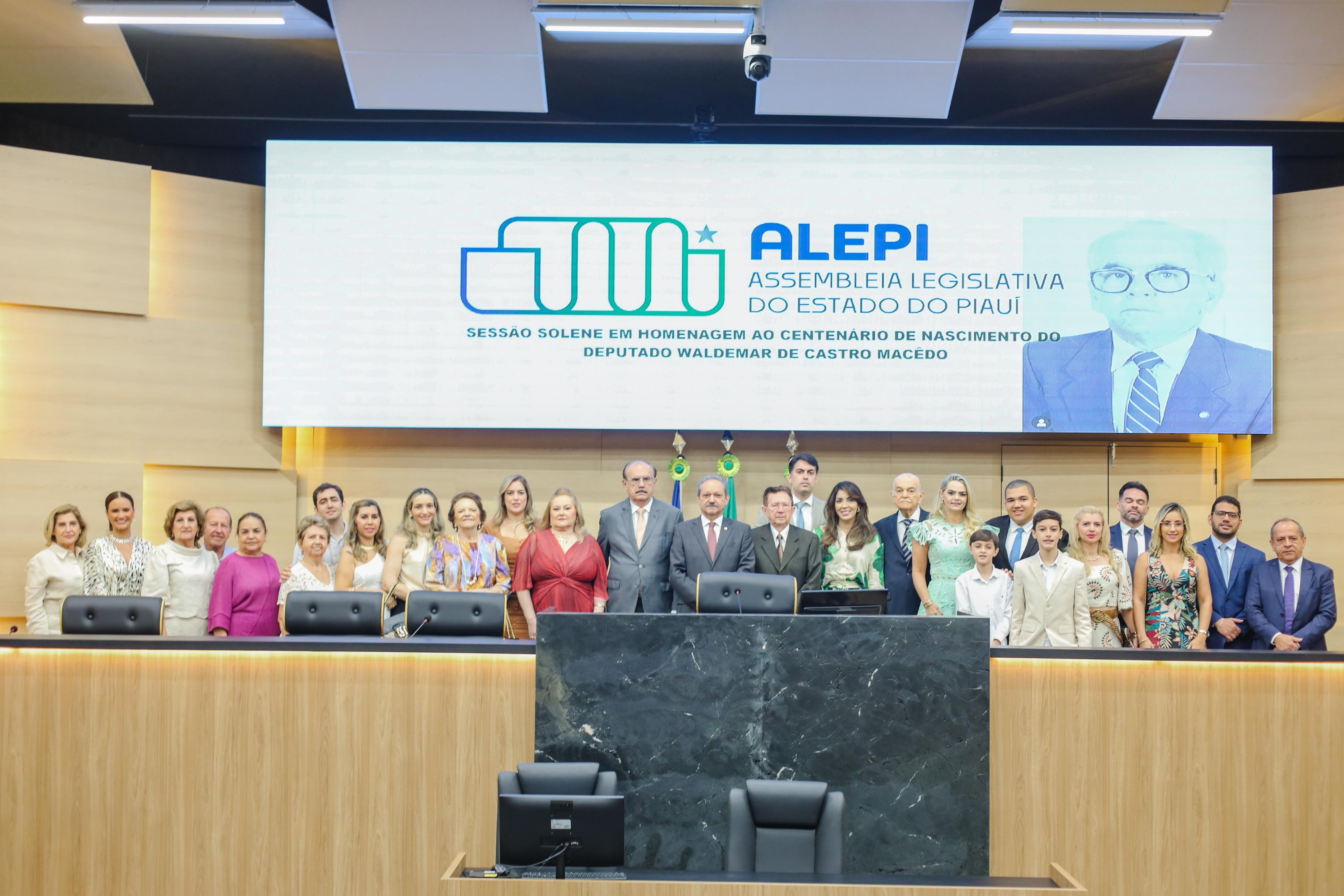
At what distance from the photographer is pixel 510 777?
333cm

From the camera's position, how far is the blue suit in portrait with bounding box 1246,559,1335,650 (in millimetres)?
4922

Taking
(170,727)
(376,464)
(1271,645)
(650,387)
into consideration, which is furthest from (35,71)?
(1271,645)

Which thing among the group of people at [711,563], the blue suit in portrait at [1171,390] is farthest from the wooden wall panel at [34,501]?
the blue suit in portrait at [1171,390]

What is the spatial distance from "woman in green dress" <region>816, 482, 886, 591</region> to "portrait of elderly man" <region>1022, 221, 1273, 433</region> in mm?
2047

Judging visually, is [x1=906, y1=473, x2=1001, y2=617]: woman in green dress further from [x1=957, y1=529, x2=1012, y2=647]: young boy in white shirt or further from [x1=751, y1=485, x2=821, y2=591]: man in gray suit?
[x1=751, y1=485, x2=821, y2=591]: man in gray suit

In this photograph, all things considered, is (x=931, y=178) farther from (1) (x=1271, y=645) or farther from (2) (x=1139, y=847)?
(2) (x=1139, y=847)

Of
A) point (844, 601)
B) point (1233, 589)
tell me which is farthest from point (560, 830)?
point (1233, 589)

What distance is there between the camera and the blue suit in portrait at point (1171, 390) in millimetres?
6746

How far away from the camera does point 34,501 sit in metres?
6.33

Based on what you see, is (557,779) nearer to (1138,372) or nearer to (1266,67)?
(1138,372)

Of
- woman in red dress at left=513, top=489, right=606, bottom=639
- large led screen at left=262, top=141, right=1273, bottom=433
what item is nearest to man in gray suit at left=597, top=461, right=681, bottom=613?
woman in red dress at left=513, top=489, right=606, bottom=639

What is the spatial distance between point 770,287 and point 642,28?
71.8 inches

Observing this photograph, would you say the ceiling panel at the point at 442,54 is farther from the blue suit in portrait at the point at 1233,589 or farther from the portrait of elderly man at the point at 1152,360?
the blue suit in portrait at the point at 1233,589

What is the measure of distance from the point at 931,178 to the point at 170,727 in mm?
5402
